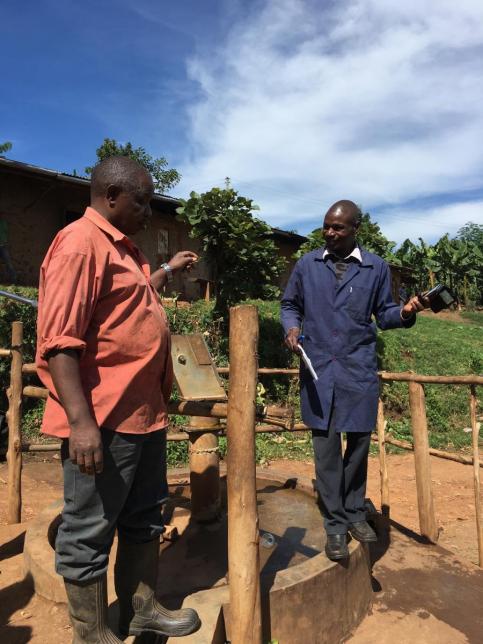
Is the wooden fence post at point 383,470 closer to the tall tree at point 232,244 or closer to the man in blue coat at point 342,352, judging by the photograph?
the man in blue coat at point 342,352

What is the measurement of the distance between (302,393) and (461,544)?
2669mm

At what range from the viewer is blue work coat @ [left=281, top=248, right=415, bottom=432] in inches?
105

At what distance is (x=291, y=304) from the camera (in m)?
2.98

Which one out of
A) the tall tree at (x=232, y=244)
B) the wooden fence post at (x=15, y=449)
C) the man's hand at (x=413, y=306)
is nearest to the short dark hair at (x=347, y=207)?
the man's hand at (x=413, y=306)

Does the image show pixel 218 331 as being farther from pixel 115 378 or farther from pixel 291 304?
pixel 115 378

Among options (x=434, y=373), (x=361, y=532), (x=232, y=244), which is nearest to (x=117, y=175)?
(x=361, y=532)

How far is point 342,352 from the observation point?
8.88 feet

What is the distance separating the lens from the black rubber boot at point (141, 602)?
193cm

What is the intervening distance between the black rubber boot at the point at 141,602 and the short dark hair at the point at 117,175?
1344 millimetres

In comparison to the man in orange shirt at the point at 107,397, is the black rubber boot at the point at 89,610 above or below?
below

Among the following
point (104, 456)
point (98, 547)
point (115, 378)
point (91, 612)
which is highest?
point (115, 378)

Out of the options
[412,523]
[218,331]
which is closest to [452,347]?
[218,331]

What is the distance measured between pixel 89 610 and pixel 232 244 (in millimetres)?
6097

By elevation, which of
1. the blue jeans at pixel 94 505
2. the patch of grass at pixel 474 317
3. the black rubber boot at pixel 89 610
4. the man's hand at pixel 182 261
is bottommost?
the black rubber boot at pixel 89 610
